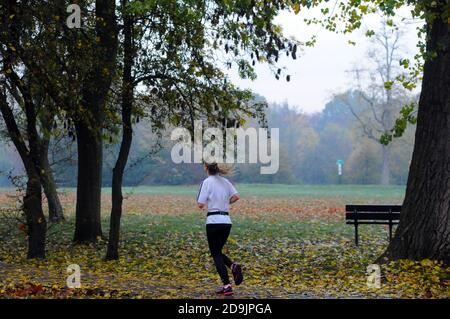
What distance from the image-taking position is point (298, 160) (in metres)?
95.9

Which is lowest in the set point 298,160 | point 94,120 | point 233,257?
point 233,257

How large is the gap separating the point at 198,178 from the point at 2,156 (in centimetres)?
2386

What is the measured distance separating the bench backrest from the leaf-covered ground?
2.34 feet

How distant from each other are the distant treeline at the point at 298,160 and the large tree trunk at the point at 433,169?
33423mm

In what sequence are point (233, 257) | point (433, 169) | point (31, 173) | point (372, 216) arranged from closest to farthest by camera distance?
1. point (433, 169)
2. point (31, 173)
3. point (233, 257)
4. point (372, 216)

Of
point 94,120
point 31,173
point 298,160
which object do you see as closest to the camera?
point 31,173

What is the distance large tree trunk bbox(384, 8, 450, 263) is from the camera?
11.5 meters

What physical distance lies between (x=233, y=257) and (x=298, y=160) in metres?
81.4

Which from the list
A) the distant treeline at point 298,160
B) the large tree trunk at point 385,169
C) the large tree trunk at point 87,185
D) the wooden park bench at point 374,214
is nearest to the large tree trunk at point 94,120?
the large tree trunk at point 87,185

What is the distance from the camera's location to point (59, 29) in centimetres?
1380

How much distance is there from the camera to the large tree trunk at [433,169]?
37.7ft

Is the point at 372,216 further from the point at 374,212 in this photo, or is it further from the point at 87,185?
the point at 87,185

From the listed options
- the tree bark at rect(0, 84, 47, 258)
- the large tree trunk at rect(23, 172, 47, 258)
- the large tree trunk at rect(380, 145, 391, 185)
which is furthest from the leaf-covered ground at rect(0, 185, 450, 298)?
the large tree trunk at rect(380, 145, 391, 185)

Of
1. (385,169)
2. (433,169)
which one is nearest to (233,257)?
(433,169)
